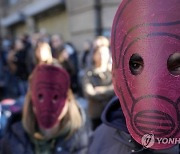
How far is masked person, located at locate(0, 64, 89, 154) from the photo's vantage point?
8.61ft

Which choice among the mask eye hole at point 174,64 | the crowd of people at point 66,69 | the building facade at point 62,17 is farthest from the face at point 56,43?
the mask eye hole at point 174,64

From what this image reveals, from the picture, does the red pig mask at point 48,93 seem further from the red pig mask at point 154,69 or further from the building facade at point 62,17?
the building facade at point 62,17

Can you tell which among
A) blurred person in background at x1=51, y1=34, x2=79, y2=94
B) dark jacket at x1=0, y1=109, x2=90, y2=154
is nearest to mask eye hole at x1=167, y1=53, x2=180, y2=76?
dark jacket at x1=0, y1=109, x2=90, y2=154

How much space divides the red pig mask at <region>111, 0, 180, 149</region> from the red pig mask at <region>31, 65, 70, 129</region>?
120 centimetres

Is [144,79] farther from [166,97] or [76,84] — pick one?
[76,84]

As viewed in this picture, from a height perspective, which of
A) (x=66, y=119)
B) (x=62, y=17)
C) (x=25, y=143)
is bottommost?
(x=25, y=143)

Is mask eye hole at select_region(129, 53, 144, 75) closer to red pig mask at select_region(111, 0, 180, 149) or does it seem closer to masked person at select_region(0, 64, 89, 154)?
red pig mask at select_region(111, 0, 180, 149)

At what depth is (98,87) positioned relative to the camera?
4.18 metres

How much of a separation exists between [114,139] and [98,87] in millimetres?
2225

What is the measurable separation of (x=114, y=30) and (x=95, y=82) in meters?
2.66

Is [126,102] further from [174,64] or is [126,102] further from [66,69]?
[66,69]

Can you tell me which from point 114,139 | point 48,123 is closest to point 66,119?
point 48,123

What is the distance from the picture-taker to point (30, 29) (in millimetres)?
16234

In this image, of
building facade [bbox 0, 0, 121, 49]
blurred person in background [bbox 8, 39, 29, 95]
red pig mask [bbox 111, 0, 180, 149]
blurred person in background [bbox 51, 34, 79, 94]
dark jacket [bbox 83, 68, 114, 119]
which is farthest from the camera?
building facade [bbox 0, 0, 121, 49]
